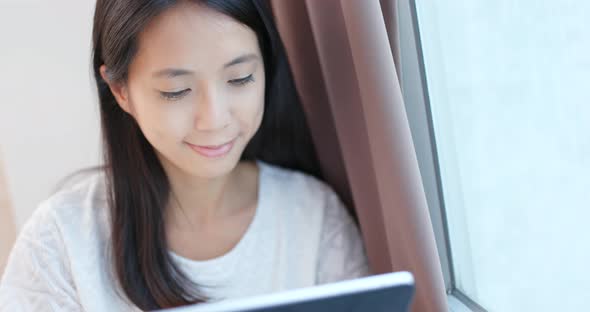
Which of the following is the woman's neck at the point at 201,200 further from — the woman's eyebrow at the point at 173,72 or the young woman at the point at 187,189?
the woman's eyebrow at the point at 173,72

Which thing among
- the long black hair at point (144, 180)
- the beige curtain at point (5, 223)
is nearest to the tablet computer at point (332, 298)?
the long black hair at point (144, 180)

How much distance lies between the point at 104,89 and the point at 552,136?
771 mm

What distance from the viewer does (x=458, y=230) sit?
4.35 ft

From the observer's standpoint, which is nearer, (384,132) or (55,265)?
(384,132)

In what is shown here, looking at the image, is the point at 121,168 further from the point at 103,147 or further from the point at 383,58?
the point at 383,58

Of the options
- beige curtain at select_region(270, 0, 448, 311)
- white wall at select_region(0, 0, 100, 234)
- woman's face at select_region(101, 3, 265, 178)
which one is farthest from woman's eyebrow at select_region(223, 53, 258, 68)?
white wall at select_region(0, 0, 100, 234)

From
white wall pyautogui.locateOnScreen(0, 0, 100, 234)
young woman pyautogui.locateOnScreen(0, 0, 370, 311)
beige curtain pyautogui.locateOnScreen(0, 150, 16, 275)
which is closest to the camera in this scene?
young woman pyautogui.locateOnScreen(0, 0, 370, 311)

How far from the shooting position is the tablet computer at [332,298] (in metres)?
0.60

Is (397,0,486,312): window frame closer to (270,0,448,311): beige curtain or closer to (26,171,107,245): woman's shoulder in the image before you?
(270,0,448,311): beige curtain

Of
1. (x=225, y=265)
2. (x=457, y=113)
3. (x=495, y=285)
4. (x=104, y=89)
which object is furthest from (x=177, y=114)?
(x=495, y=285)

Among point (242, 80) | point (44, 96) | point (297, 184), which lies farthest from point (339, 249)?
point (44, 96)

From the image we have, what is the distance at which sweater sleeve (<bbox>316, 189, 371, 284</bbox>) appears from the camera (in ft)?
4.26

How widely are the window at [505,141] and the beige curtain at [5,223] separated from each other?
1161mm

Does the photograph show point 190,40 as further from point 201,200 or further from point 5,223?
point 5,223
